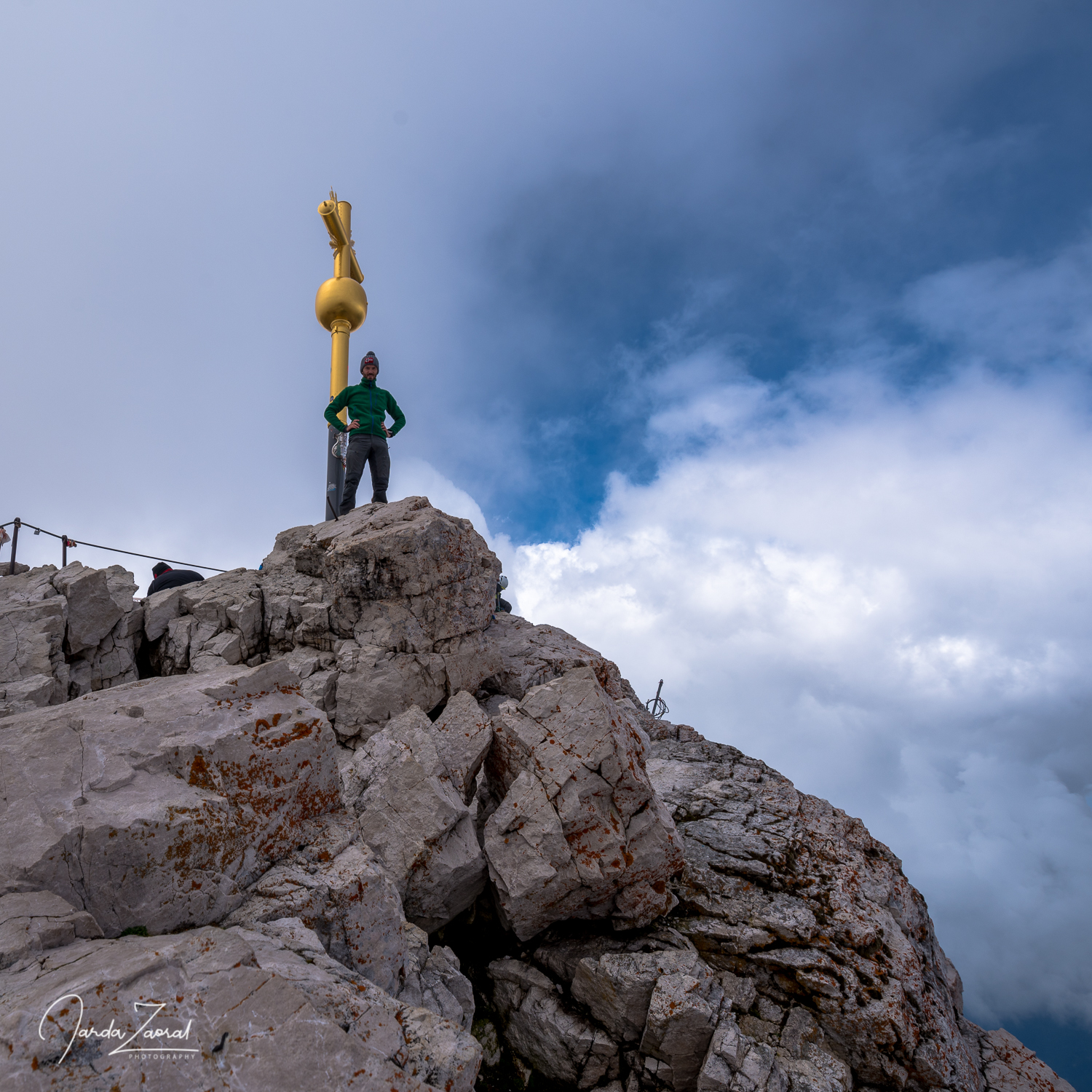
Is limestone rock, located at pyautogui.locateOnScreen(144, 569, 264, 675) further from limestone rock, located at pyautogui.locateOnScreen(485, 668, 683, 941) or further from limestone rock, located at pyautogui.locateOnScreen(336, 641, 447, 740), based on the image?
limestone rock, located at pyautogui.locateOnScreen(485, 668, 683, 941)

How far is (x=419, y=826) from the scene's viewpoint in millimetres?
9055

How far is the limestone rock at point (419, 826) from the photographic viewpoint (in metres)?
8.95

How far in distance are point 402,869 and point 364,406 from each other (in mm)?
12054

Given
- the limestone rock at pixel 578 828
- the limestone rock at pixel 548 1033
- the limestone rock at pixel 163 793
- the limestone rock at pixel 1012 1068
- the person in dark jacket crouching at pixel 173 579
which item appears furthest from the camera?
the person in dark jacket crouching at pixel 173 579

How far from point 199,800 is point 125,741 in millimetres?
1023

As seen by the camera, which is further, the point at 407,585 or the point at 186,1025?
the point at 407,585

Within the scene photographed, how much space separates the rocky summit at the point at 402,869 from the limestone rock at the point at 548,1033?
1.5 inches

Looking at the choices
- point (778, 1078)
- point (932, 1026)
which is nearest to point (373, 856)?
point (778, 1078)

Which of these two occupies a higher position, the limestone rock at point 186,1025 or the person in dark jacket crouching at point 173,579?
the person in dark jacket crouching at point 173,579

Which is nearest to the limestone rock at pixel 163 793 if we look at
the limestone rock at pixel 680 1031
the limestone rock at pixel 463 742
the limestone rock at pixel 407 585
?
the limestone rock at pixel 463 742

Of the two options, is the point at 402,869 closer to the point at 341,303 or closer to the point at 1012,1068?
the point at 1012,1068

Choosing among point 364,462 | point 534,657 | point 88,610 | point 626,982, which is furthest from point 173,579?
point 626,982

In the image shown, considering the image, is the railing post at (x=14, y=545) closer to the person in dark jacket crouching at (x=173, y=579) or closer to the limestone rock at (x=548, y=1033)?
the person in dark jacket crouching at (x=173, y=579)

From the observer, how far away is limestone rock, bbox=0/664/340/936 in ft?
18.2
